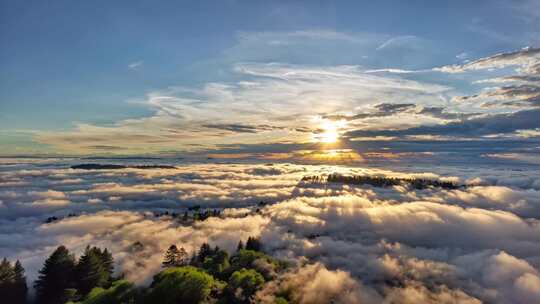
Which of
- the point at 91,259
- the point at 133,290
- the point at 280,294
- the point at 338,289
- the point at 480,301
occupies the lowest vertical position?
the point at 480,301

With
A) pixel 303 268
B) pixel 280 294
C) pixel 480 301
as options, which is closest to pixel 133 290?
pixel 280 294

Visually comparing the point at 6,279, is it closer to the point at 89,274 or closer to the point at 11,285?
the point at 11,285

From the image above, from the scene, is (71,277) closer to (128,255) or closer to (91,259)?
(91,259)

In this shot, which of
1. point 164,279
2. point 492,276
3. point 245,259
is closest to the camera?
point 164,279

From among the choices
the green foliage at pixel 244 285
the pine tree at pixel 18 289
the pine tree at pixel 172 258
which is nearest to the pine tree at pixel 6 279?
the pine tree at pixel 18 289

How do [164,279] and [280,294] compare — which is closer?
[164,279]

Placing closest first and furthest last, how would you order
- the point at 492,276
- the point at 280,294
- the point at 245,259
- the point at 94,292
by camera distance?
1. the point at 94,292
2. the point at 280,294
3. the point at 245,259
4. the point at 492,276

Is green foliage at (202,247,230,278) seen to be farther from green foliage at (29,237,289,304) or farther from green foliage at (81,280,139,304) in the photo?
green foliage at (81,280,139,304)

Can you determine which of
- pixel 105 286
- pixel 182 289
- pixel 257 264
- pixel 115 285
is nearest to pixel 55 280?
pixel 105 286
